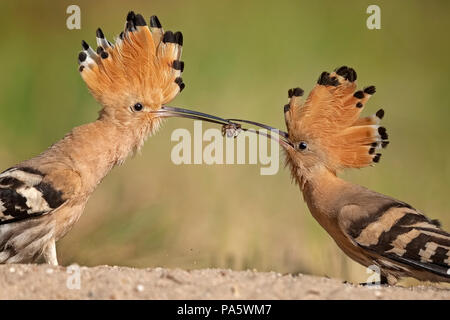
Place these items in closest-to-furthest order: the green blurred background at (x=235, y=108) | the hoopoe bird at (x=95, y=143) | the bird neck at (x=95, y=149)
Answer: the hoopoe bird at (x=95, y=143), the bird neck at (x=95, y=149), the green blurred background at (x=235, y=108)

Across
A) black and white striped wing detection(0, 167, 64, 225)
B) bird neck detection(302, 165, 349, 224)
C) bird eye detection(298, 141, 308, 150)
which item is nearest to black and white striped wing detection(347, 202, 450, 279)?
bird neck detection(302, 165, 349, 224)

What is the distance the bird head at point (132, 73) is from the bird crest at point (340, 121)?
2.25 feet

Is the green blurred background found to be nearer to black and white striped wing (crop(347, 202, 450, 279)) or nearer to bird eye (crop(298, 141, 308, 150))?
bird eye (crop(298, 141, 308, 150))

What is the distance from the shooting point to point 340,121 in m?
4.24

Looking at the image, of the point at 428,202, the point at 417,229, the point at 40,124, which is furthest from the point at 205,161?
the point at 417,229

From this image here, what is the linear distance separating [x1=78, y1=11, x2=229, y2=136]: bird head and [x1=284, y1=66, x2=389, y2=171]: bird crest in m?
0.69

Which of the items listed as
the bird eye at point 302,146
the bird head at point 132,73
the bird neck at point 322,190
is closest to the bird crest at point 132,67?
the bird head at point 132,73

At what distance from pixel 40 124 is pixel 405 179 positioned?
107 inches

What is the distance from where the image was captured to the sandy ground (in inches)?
114

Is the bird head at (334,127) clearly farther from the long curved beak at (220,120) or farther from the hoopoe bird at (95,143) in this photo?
the hoopoe bird at (95,143)

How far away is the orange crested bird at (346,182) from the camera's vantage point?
3.78 m
